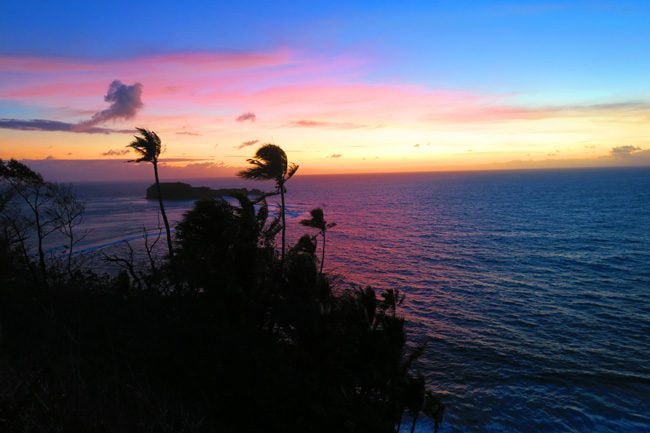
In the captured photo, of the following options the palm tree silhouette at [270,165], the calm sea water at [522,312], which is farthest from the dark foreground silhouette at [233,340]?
the calm sea water at [522,312]

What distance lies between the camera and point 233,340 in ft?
43.8

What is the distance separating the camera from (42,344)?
1161 cm

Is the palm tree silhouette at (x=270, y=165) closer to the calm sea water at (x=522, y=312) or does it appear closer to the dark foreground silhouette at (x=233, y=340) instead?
the dark foreground silhouette at (x=233, y=340)

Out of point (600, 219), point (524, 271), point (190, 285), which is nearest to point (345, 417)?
point (190, 285)

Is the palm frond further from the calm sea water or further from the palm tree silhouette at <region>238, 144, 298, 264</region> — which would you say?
the calm sea water

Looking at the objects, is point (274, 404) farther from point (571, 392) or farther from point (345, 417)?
point (571, 392)

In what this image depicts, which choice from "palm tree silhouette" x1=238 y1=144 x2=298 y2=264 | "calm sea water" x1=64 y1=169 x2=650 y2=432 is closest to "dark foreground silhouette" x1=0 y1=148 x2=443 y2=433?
"palm tree silhouette" x1=238 y1=144 x2=298 y2=264

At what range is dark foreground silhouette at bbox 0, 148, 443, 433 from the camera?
12.2 meters

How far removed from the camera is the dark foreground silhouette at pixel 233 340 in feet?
40.1

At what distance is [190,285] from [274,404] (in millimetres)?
5300

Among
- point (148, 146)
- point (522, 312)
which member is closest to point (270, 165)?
point (148, 146)

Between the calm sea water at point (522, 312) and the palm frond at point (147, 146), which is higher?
the palm frond at point (147, 146)

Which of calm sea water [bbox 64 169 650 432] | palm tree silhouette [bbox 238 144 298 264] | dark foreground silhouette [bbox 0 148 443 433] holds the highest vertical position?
palm tree silhouette [bbox 238 144 298 264]

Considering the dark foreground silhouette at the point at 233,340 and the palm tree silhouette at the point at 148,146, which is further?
the palm tree silhouette at the point at 148,146
